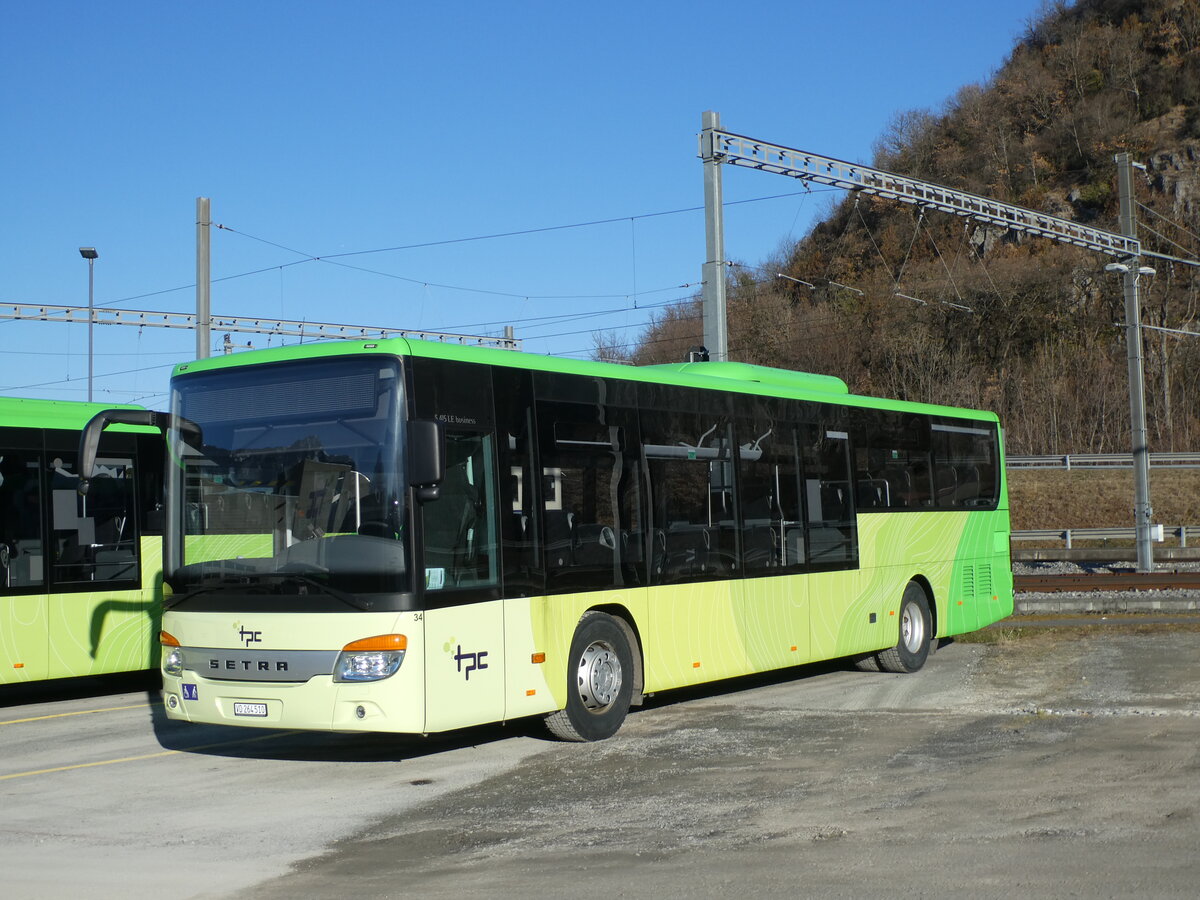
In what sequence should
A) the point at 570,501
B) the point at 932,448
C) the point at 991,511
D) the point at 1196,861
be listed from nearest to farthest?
the point at 1196,861, the point at 570,501, the point at 932,448, the point at 991,511

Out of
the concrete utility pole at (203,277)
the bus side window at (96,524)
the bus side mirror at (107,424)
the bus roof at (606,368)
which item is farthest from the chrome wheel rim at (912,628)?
the concrete utility pole at (203,277)

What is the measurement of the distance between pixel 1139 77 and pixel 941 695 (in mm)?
87211

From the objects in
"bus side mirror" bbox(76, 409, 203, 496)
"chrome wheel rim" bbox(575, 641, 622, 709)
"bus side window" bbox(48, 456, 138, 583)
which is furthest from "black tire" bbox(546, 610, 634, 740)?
"bus side window" bbox(48, 456, 138, 583)

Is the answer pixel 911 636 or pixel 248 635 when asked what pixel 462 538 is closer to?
pixel 248 635

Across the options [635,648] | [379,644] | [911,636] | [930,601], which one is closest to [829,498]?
[911,636]

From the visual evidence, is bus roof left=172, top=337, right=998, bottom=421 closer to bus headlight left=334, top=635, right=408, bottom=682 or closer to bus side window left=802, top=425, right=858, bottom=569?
bus side window left=802, top=425, right=858, bottom=569

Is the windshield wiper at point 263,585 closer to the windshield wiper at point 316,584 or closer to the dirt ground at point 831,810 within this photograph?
the windshield wiper at point 316,584

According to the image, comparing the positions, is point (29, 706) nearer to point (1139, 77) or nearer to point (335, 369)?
point (335, 369)

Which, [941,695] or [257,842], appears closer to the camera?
[257,842]

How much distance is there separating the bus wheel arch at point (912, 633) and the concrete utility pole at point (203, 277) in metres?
14.4

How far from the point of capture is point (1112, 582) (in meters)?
26.9

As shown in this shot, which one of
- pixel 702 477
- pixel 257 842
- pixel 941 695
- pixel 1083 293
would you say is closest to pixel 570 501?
pixel 702 477

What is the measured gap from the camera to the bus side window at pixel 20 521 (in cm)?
1391

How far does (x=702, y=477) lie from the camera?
12.7 metres
